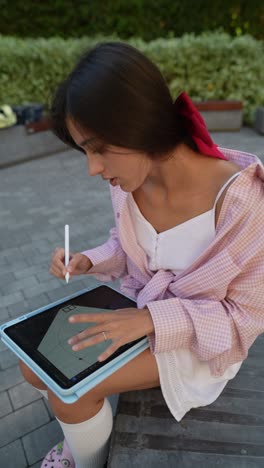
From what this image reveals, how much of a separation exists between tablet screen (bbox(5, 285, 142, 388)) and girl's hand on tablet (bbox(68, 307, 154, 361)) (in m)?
0.10

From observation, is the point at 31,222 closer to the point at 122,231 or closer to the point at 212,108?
the point at 122,231

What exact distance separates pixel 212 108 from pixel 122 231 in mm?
6284

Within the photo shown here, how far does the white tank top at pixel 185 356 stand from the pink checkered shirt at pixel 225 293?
57mm

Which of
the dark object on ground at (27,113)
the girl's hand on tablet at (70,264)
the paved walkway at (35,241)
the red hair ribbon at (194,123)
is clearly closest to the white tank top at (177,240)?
the red hair ribbon at (194,123)

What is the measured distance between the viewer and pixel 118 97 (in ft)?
3.52

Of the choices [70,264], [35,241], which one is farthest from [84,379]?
[35,241]

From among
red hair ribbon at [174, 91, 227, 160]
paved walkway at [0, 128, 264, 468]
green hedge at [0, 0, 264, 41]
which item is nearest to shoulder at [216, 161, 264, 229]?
red hair ribbon at [174, 91, 227, 160]

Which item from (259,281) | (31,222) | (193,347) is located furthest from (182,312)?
(31,222)

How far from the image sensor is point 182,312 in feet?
4.11

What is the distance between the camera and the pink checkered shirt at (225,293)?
1232 mm

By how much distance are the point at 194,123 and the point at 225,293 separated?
58 cm

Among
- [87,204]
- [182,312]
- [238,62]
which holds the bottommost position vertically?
[87,204]

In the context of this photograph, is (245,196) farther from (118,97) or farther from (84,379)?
(84,379)

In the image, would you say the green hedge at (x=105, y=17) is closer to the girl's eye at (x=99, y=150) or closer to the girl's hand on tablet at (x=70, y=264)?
the girl's hand on tablet at (x=70, y=264)
